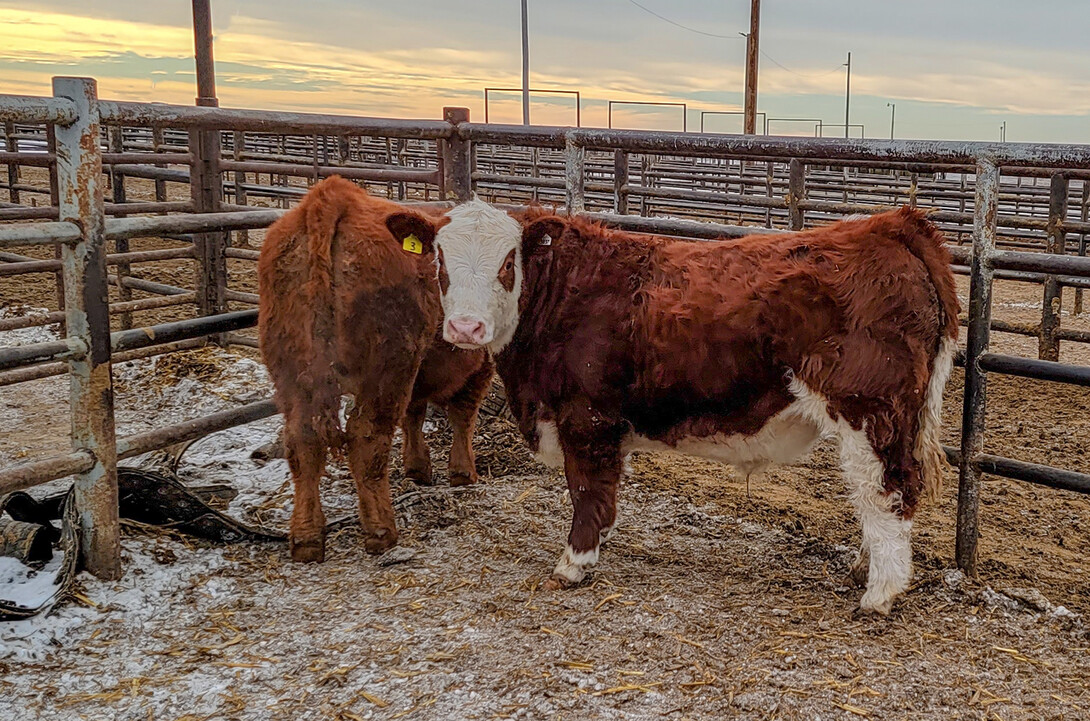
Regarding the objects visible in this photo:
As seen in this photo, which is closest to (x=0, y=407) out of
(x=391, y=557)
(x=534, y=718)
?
(x=391, y=557)

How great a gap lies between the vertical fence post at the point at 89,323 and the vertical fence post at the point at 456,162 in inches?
88.3

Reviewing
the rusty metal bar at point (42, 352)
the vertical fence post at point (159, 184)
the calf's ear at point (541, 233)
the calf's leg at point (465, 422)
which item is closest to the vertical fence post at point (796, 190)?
the calf's leg at point (465, 422)

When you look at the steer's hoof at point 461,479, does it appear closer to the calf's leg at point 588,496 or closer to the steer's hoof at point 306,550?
the steer's hoof at point 306,550

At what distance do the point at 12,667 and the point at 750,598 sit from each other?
2377 mm

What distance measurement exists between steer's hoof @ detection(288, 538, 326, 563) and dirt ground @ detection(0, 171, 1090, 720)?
0.05 m

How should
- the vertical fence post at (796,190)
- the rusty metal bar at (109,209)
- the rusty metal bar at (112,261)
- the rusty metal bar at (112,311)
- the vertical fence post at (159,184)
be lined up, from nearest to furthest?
the rusty metal bar at (112,311) → the rusty metal bar at (112,261) → the rusty metal bar at (109,209) → the vertical fence post at (796,190) → the vertical fence post at (159,184)

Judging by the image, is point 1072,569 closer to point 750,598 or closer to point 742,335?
point 750,598

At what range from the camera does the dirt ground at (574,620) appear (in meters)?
2.78

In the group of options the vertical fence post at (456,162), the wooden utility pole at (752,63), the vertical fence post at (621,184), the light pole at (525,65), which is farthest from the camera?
the light pole at (525,65)

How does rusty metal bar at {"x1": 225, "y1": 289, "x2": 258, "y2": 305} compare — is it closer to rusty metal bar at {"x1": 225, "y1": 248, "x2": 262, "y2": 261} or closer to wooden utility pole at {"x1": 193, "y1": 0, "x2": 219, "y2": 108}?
rusty metal bar at {"x1": 225, "y1": 248, "x2": 262, "y2": 261}

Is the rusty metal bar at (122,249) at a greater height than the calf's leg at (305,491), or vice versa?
the rusty metal bar at (122,249)

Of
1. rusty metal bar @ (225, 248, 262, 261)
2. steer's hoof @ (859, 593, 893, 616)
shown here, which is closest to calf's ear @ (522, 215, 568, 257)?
steer's hoof @ (859, 593, 893, 616)

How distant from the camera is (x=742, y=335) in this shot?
328cm

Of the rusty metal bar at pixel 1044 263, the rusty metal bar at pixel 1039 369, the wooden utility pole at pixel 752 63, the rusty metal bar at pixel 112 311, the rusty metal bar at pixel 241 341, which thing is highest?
the wooden utility pole at pixel 752 63
